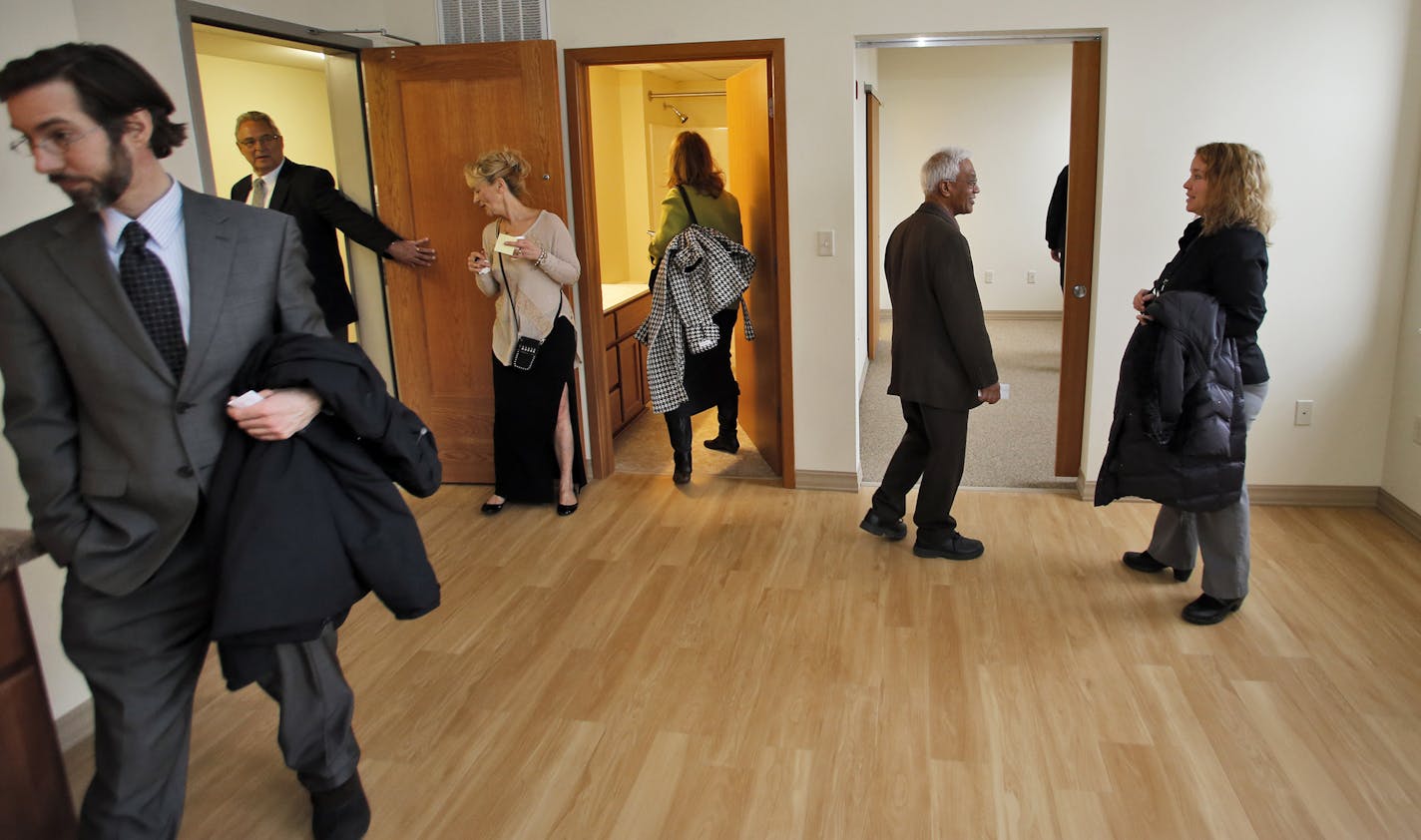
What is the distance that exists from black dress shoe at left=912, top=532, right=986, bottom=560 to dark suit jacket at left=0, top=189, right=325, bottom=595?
2554 mm

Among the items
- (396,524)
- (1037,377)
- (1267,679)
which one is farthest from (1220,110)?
(396,524)

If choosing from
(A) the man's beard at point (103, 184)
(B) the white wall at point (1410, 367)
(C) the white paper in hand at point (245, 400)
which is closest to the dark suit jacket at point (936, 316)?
(B) the white wall at point (1410, 367)

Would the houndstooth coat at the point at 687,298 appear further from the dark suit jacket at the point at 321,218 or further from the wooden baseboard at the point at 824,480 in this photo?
the dark suit jacket at the point at 321,218

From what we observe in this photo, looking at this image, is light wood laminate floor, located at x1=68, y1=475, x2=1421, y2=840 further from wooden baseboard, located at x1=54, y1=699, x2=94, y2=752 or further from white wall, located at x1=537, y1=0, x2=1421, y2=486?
white wall, located at x1=537, y1=0, x2=1421, y2=486

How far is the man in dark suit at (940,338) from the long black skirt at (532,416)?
1.43 meters

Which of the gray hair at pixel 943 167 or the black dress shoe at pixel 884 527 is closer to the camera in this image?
the gray hair at pixel 943 167

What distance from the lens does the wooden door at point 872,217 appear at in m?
7.21

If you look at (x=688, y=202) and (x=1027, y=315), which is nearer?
(x=688, y=202)

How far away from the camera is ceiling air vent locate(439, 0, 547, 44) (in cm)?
421

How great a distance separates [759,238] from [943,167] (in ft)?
4.22

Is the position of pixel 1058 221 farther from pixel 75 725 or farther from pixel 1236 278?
pixel 75 725

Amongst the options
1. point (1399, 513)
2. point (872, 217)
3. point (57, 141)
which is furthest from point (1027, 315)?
point (57, 141)

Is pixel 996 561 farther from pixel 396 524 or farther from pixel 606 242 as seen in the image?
pixel 606 242

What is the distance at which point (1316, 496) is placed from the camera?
4094 millimetres
